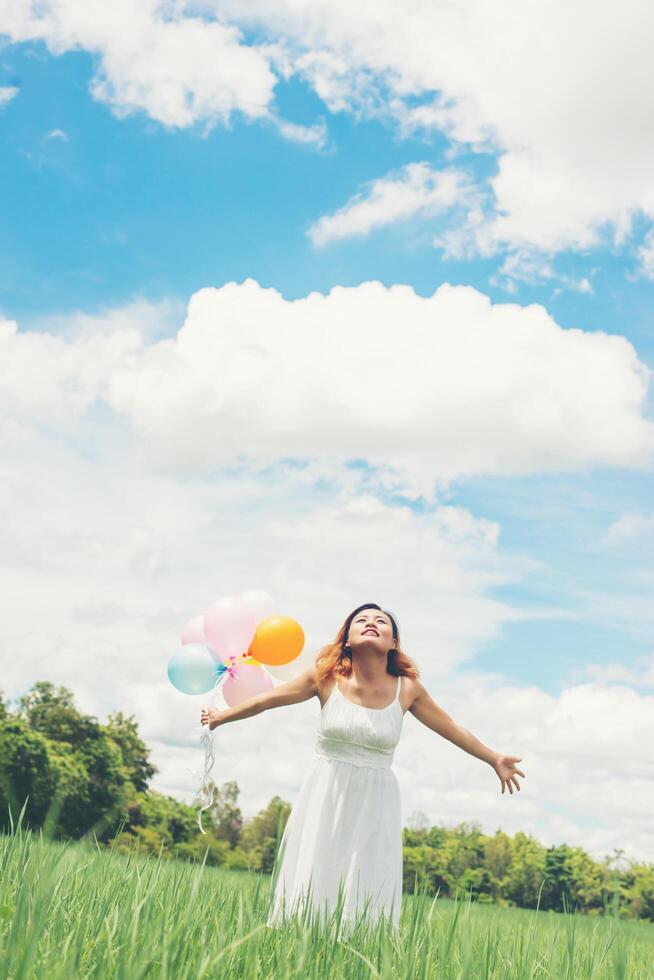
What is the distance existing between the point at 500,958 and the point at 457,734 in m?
2.14

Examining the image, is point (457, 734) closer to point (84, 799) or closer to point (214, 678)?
point (214, 678)

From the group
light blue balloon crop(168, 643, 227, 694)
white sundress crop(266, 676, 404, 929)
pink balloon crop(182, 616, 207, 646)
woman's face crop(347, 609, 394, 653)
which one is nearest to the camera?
white sundress crop(266, 676, 404, 929)

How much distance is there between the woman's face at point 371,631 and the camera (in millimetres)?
5215

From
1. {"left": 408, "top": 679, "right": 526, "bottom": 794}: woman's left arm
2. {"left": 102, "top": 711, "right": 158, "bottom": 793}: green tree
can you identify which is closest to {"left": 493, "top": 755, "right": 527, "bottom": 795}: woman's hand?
{"left": 408, "top": 679, "right": 526, "bottom": 794}: woman's left arm

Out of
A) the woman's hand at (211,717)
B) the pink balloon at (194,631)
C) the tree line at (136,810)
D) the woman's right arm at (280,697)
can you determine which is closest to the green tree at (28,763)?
the tree line at (136,810)

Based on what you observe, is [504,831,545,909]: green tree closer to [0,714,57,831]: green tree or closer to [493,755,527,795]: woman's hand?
[0,714,57,831]: green tree

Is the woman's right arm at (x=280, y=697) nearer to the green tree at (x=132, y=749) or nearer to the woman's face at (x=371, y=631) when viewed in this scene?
the woman's face at (x=371, y=631)

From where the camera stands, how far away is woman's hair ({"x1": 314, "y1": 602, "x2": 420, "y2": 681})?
5.27 metres

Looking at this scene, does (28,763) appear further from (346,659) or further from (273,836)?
(273,836)

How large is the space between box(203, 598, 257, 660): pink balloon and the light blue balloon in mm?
132

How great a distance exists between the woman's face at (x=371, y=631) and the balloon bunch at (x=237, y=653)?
1.77 meters

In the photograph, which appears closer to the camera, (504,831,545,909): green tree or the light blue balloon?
the light blue balloon

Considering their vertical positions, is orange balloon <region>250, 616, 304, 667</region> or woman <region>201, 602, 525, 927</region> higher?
orange balloon <region>250, 616, 304, 667</region>

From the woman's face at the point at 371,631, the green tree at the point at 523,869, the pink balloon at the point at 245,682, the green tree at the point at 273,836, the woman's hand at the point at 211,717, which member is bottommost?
the green tree at the point at 523,869
